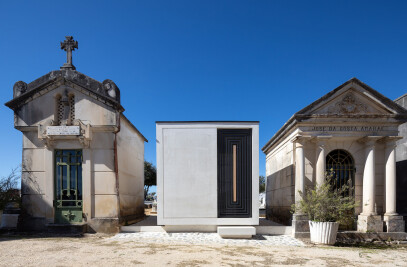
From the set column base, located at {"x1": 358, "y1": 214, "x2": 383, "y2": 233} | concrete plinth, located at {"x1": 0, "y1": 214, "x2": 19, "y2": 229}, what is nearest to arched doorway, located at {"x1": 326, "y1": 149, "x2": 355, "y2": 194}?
column base, located at {"x1": 358, "y1": 214, "x2": 383, "y2": 233}

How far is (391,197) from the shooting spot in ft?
33.0

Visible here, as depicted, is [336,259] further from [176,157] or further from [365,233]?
[176,157]

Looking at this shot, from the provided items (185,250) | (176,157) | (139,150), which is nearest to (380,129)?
(176,157)

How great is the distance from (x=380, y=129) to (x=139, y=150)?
425 inches

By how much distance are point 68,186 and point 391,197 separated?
11726mm

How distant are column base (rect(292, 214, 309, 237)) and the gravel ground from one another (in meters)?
0.68

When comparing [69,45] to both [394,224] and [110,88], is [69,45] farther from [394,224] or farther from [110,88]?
[394,224]

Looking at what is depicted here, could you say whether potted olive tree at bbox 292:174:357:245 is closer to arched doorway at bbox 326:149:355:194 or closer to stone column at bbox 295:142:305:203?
stone column at bbox 295:142:305:203

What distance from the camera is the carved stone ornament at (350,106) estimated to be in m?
10.4

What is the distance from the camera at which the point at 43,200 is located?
33.6ft

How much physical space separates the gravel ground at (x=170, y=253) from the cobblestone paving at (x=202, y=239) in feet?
0.11

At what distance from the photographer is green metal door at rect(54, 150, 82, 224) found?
1022 cm

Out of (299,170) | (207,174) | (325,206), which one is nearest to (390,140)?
(299,170)

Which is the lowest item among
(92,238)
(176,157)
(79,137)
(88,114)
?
(92,238)
